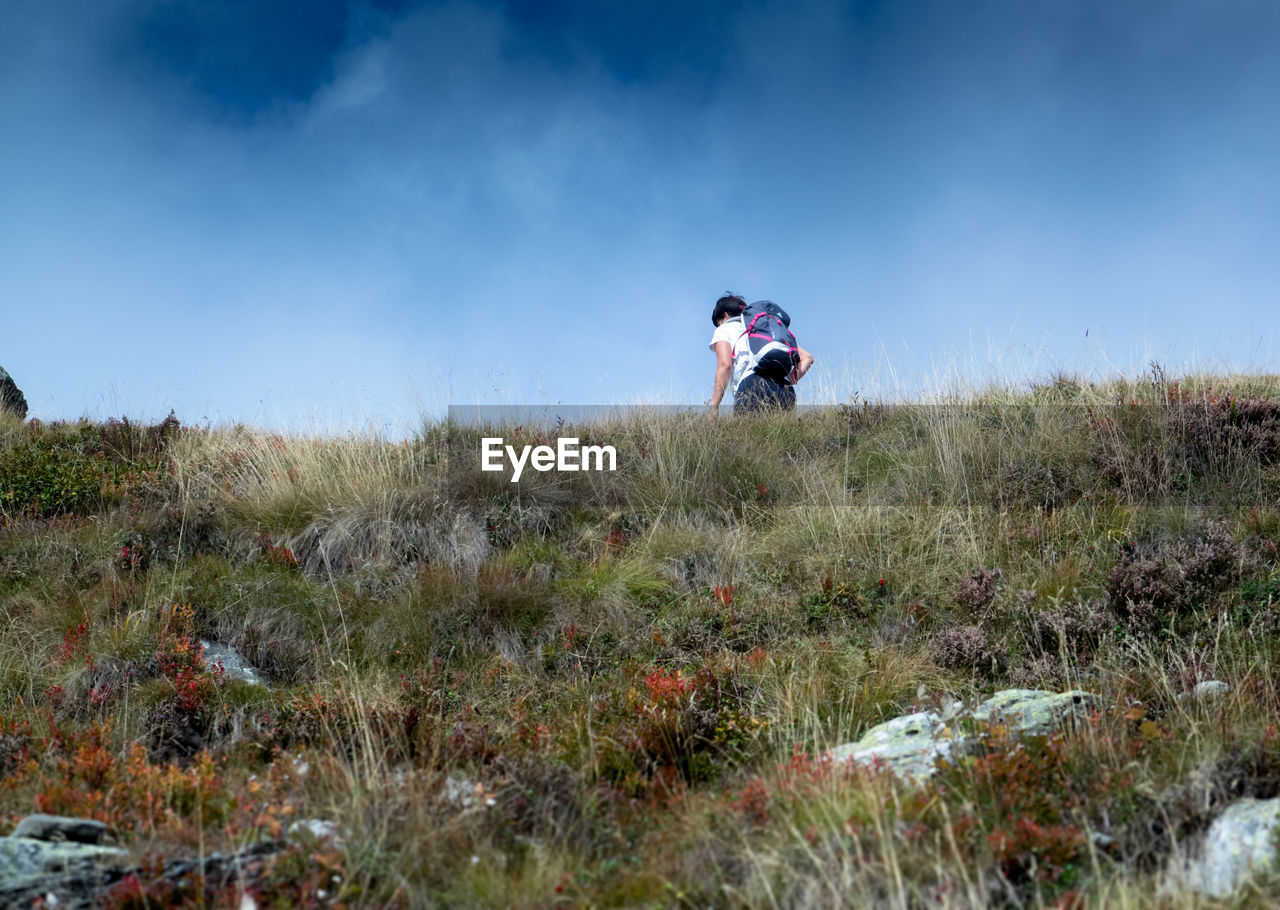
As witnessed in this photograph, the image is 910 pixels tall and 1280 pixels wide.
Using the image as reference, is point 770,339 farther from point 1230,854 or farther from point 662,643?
point 1230,854

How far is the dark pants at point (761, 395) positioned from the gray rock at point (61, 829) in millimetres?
8890

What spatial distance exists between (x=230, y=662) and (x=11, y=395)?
39.0ft

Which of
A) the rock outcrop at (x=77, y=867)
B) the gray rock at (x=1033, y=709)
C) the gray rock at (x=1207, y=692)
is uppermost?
the gray rock at (x=1207, y=692)

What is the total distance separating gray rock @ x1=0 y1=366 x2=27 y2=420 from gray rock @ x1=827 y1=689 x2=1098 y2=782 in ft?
49.8

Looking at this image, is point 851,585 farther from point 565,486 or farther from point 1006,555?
point 565,486

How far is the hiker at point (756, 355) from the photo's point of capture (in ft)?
39.2

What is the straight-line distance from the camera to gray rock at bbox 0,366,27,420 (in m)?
14.9

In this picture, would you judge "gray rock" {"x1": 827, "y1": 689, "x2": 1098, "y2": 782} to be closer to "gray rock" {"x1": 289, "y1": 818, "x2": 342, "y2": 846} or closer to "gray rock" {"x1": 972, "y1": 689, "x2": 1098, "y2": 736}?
"gray rock" {"x1": 972, "y1": 689, "x2": 1098, "y2": 736}

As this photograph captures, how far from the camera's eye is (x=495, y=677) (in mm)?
6207

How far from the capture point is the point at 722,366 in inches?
477

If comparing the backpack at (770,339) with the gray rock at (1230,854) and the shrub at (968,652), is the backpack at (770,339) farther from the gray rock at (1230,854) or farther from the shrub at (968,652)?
the gray rock at (1230,854)

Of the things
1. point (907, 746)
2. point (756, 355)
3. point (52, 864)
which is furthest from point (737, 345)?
point (52, 864)

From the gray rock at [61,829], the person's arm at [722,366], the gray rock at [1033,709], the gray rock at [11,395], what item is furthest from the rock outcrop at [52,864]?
the gray rock at [11,395]

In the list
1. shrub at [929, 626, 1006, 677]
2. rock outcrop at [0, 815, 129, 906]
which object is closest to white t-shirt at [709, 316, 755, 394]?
shrub at [929, 626, 1006, 677]
